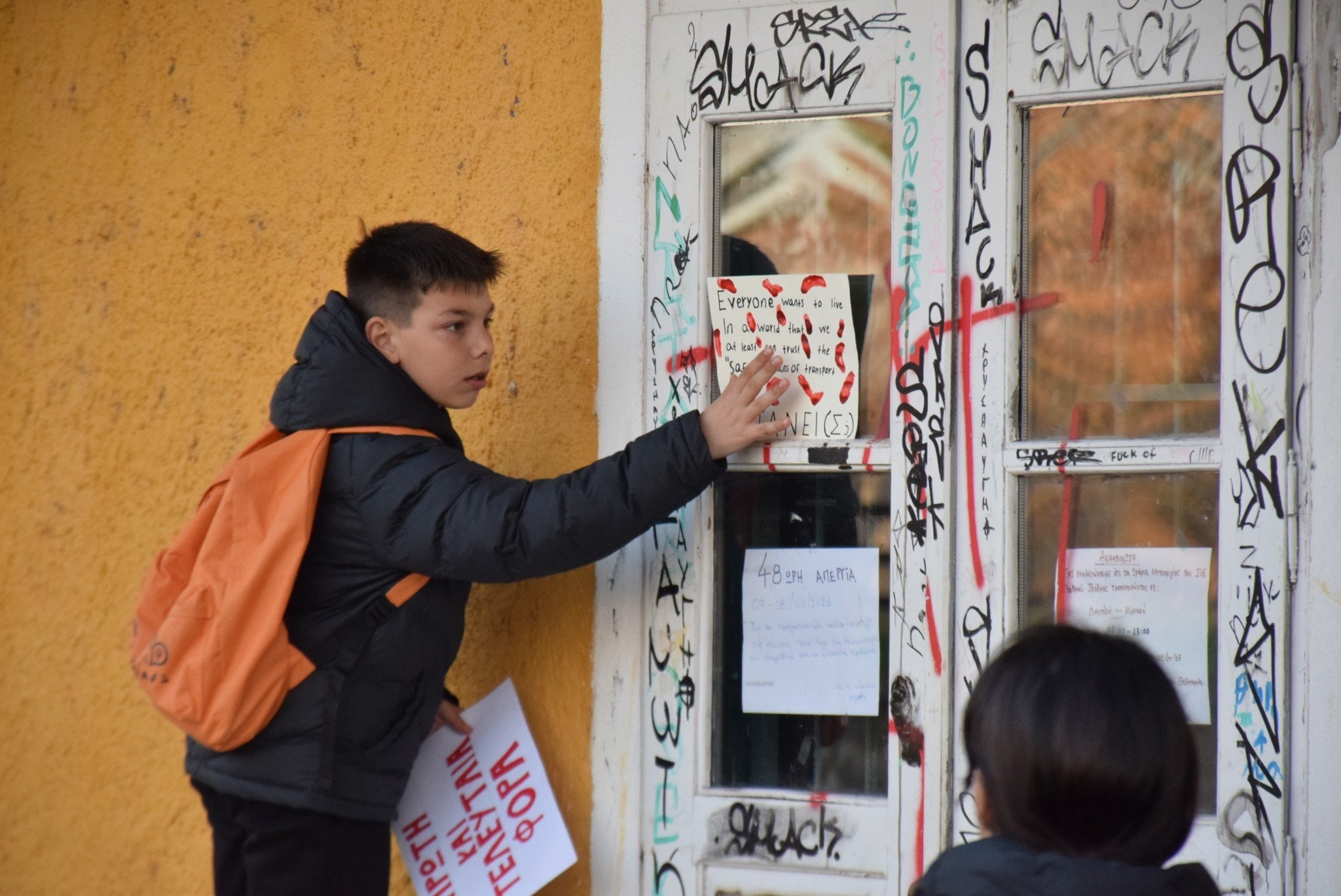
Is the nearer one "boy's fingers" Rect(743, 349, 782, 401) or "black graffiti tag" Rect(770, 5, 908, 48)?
"boy's fingers" Rect(743, 349, 782, 401)

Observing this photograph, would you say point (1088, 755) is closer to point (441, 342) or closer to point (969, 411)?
point (969, 411)

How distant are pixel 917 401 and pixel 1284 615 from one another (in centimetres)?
83

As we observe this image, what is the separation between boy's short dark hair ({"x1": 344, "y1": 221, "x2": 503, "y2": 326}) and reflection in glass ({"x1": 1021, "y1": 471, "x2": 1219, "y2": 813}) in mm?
1268

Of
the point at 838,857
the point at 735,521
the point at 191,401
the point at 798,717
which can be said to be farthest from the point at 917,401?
the point at 191,401

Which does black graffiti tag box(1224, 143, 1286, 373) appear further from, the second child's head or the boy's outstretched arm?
the second child's head

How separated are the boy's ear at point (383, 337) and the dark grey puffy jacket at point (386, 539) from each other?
0.13 feet

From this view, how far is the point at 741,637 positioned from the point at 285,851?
1053mm

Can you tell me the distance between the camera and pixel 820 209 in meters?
2.96

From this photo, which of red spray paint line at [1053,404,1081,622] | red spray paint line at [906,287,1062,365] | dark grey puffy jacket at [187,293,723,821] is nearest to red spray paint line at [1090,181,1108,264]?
red spray paint line at [906,287,1062,365]

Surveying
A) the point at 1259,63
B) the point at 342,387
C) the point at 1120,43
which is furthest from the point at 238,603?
the point at 1259,63

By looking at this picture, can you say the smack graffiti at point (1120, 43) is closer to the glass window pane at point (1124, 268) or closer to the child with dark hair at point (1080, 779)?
the glass window pane at point (1124, 268)

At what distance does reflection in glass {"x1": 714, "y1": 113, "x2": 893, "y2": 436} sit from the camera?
2879 mm

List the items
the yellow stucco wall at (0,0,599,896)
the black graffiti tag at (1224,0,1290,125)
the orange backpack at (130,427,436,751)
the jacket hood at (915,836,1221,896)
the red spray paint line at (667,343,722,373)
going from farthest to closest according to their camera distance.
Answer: the yellow stucco wall at (0,0,599,896) → the red spray paint line at (667,343,722,373) → the black graffiti tag at (1224,0,1290,125) → the orange backpack at (130,427,436,751) → the jacket hood at (915,836,1221,896)

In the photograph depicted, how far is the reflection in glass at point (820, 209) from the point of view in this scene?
9.45ft
